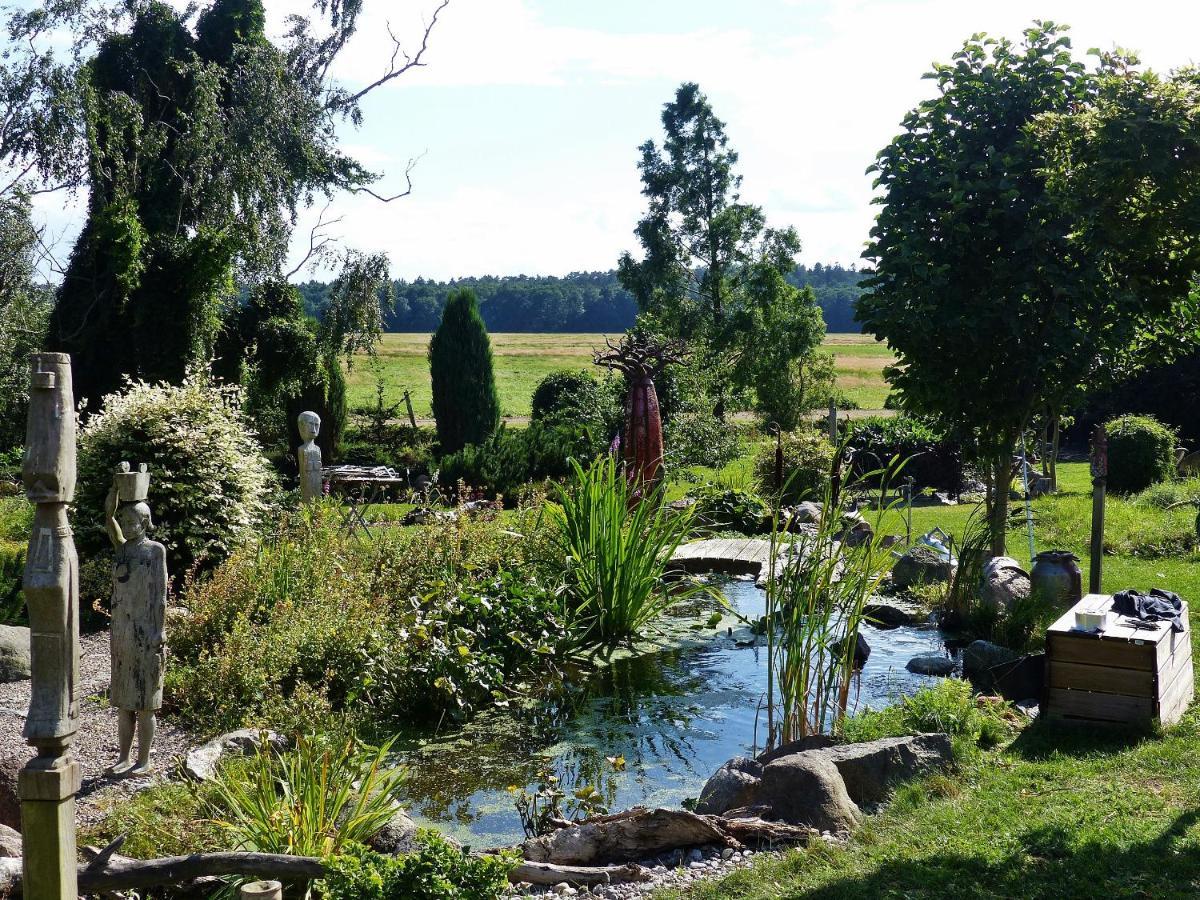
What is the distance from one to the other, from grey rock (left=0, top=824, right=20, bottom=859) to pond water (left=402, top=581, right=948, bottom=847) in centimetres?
174

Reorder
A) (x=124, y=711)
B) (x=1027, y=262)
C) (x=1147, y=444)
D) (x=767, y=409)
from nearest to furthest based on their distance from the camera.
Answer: (x=124, y=711), (x=1027, y=262), (x=1147, y=444), (x=767, y=409)

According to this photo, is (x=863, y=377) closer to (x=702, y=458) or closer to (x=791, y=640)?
(x=702, y=458)

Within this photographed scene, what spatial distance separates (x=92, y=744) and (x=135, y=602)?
4.57 feet

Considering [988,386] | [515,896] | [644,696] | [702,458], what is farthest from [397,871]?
[702,458]

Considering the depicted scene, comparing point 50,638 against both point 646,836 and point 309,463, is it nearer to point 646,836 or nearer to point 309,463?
point 646,836

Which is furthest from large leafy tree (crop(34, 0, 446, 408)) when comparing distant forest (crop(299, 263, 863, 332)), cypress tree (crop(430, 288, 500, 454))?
distant forest (crop(299, 263, 863, 332))

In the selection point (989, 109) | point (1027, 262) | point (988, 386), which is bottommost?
point (988, 386)

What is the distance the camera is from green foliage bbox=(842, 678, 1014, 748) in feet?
19.1

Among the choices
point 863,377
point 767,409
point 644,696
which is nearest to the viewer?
point 644,696

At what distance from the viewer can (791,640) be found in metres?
5.61

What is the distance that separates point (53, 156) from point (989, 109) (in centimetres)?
1412

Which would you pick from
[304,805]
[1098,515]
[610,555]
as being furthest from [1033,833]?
[1098,515]

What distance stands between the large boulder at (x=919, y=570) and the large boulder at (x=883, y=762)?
4926 mm

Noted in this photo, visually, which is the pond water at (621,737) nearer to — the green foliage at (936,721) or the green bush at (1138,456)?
the green foliage at (936,721)
